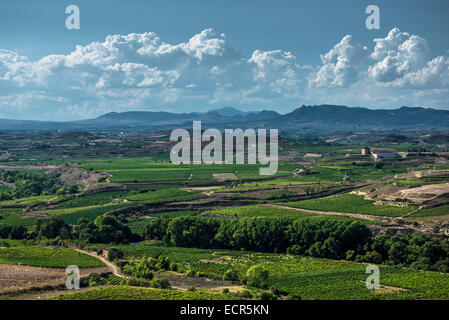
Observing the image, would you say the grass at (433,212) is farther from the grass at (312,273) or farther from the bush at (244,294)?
the bush at (244,294)

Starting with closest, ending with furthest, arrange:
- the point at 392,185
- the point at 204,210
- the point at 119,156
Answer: the point at 204,210, the point at 392,185, the point at 119,156

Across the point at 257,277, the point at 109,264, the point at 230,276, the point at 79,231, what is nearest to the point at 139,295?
the point at 230,276

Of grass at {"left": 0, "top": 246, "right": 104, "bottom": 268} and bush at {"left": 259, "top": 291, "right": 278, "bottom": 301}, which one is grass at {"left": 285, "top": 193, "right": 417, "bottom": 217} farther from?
grass at {"left": 0, "top": 246, "right": 104, "bottom": 268}

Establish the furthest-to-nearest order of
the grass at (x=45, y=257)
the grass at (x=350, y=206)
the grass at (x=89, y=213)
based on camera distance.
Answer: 1. the grass at (x=350, y=206)
2. the grass at (x=89, y=213)
3. the grass at (x=45, y=257)

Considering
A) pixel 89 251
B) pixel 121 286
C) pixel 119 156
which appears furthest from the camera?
pixel 119 156

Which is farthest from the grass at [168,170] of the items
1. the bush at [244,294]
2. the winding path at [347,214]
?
the bush at [244,294]

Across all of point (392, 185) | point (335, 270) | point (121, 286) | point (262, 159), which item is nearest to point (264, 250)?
point (335, 270)

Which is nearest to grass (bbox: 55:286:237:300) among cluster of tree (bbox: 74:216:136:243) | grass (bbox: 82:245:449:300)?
grass (bbox: 82:245:449:300)
